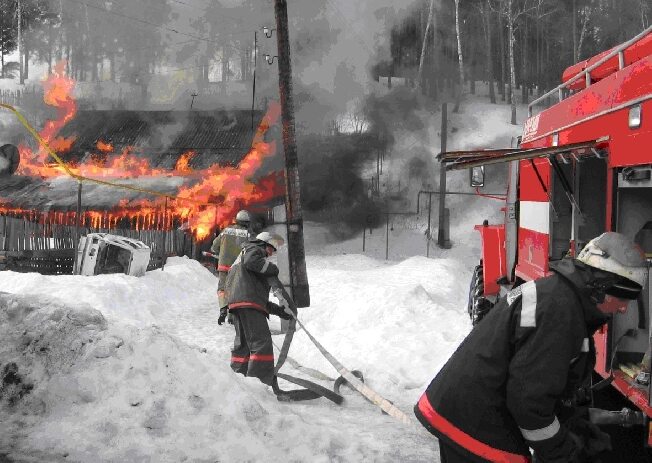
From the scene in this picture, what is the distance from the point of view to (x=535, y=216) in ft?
20.4

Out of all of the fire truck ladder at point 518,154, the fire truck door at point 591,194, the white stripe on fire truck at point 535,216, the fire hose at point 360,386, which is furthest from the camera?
the white stripe on fire truck at point 535,216

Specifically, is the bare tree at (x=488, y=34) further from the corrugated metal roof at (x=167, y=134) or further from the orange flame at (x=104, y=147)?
the orange flame at (x=104, y=147)

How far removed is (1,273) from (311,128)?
2296 cm

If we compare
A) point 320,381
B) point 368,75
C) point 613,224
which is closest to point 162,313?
point 320,381

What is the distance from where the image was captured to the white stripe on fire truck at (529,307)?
244cm

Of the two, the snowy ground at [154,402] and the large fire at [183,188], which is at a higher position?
the large fire at [183,188]

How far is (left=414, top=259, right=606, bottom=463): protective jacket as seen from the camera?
7.85 ft

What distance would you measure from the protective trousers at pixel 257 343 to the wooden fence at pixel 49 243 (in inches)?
363

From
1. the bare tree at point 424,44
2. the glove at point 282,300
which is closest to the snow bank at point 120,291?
the glove at point 282,300

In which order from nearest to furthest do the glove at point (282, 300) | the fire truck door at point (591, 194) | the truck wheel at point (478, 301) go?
the fire truck door at point (591, 194) → the glove at point (282, 300) → the truck wheel at point (478, 301)

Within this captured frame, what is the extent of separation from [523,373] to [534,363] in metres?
0.06

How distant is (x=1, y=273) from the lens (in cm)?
1225

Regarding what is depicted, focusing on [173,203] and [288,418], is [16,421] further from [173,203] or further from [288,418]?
[173,203]

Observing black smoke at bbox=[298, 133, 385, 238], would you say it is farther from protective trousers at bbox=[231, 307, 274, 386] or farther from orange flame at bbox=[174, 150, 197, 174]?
protective trousers at bbox=[231, 307, 274, 386]
